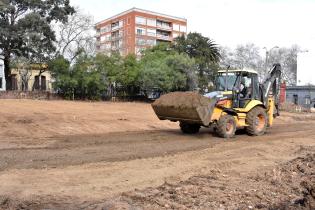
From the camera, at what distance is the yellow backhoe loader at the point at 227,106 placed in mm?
15484

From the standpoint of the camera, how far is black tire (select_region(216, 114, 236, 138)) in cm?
1605

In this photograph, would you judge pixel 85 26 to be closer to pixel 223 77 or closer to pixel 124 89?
pixel 124 89

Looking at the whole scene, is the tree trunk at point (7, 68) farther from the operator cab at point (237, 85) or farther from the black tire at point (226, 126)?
the black tire at point (226, 126)

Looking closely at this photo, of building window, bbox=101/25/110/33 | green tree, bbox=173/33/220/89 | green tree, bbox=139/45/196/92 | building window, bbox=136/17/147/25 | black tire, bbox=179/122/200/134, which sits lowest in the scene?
black tire, bbox=179/122/200/134

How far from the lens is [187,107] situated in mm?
15453

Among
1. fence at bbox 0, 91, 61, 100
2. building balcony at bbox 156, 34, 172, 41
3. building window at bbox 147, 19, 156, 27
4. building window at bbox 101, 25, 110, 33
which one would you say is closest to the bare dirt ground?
fence at bbox 0, 91, 61, 100

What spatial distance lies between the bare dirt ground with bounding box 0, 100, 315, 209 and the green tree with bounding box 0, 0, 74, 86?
75.4 ft

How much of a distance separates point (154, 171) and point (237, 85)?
800 cm

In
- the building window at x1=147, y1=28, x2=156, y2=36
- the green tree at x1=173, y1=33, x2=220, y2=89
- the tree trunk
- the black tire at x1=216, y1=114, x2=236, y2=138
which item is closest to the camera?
the black tire at x1=216, y1=114, x2=236, y2=138

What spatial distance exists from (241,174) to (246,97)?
7994mm

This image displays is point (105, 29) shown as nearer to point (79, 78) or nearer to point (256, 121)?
point (79, 78)

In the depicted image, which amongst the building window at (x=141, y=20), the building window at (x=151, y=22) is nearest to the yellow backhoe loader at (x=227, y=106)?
the building window at (x=141, y=20)

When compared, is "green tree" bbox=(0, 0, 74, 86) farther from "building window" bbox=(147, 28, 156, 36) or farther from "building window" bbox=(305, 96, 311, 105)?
"building window" bbox=(147, 28, 156, 36)

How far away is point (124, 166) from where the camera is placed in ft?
34.6
